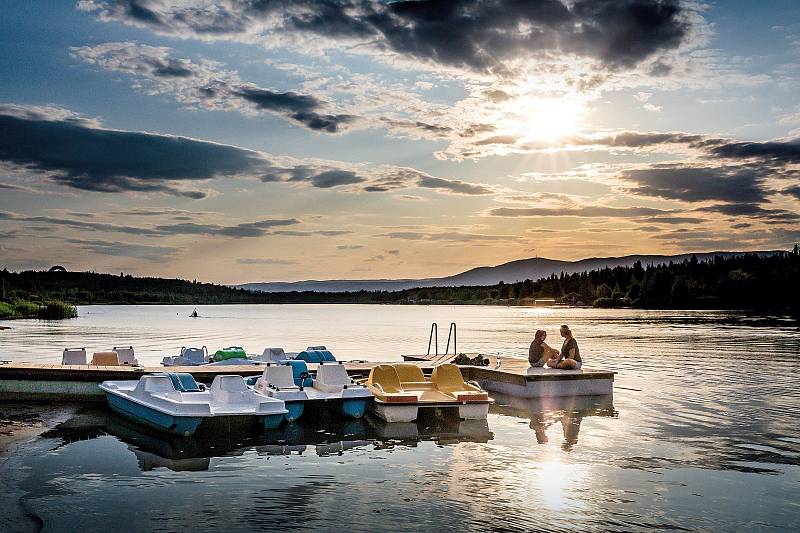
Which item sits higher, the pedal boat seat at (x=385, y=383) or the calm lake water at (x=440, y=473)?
the pedal boat seat at (x=385, y=383)

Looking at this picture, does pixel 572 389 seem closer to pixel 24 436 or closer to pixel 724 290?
pixel 24 436

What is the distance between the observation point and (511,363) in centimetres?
3247

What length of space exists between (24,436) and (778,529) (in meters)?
18.1

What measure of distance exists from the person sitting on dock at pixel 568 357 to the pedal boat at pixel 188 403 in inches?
494

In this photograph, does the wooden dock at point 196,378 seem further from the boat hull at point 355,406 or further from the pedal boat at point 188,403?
the boat hull at point 355,406

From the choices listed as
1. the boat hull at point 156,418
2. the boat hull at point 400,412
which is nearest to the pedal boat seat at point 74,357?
the boat hull at point 156,418

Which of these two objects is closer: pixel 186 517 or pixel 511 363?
pixel 186 517

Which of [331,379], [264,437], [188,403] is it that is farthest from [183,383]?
[331,379]

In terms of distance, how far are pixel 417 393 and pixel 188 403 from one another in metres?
7.57

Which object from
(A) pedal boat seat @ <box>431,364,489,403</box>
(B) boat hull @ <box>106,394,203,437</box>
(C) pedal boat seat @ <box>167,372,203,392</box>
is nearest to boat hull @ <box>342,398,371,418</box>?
(A) pedal boat seat @ <box>431,364,489,403</box>

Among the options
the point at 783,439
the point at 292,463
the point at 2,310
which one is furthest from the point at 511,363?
the point at 2,310

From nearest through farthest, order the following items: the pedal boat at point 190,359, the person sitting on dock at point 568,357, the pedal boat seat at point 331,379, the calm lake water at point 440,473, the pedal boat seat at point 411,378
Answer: the calm lake water at point 440,473 → the pedal boat seat at point 331,379 → the pedal boat seat at point 411,378 → the person sitting on dock at point 568,357 → the pedal boat at point 190,359

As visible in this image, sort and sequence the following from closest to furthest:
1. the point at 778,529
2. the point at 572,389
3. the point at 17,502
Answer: the point at 778,529, the point at 17,502, the point at 572,389

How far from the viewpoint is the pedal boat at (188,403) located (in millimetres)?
19328
